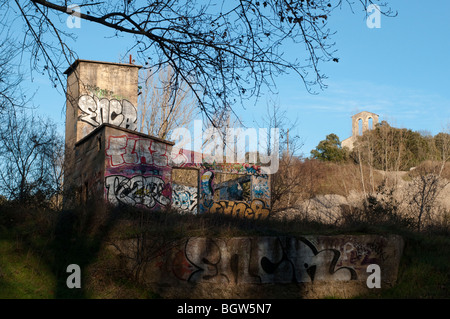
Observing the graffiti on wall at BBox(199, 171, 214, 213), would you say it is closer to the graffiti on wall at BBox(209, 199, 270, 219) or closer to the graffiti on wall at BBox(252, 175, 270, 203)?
the graffiti on wall at BBox(209, 199, 270, 219)

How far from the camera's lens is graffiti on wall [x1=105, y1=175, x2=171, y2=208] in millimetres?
18938

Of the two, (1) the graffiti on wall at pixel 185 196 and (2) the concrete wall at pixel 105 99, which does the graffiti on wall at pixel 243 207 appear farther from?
(2) the concrete wall at pixel 105 99

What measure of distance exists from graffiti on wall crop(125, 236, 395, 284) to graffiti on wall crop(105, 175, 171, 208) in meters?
7.04

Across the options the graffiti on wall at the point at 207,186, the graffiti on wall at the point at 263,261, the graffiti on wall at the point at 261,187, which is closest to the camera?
the graffiti on wall at the point at 263,261

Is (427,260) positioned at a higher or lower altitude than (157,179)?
lower

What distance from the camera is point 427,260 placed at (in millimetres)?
12438

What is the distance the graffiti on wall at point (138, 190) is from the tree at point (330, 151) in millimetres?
29458

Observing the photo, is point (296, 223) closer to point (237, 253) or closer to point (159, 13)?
point (237, 253)

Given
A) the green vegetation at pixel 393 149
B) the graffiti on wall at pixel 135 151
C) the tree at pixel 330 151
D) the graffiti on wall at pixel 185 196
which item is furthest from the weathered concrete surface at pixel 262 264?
the tree at pixel 330 151

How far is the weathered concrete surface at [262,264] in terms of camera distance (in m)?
11.3

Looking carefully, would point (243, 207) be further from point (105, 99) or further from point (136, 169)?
point (105, 99)

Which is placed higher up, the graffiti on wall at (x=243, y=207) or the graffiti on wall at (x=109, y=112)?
the graffiti on wall at (x=109, y=112)

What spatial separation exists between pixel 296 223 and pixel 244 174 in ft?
41.9
